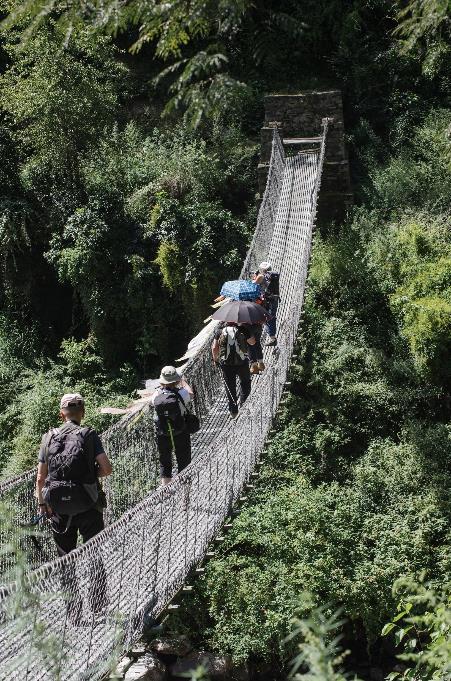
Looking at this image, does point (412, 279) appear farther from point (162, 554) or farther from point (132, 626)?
point (132, 626)

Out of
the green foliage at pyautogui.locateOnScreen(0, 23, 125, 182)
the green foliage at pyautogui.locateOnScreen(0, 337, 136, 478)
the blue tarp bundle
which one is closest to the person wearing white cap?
the blue tarp bundle

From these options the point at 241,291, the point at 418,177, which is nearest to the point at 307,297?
the point at 418,177

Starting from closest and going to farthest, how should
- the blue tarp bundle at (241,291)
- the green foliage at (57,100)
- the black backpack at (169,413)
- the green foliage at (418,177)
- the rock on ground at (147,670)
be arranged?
1. the black backpack at (169,413)
2. the blue tarp bundle at (241,291)
3. the rock on ground at (147,670)
4. the green foliage at (418,177)
5. the green foliage at (57,100)

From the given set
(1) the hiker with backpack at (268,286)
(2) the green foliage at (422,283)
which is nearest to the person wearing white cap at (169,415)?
(1) the hiker with backpack at (268,286)

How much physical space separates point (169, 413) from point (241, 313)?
1.30 metres

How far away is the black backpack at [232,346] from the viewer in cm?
615

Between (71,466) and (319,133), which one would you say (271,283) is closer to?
(71,466)

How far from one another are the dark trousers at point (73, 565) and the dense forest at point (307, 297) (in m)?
3.25

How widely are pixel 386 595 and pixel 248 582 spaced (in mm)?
1155

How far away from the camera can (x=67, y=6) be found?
3629 millimetres

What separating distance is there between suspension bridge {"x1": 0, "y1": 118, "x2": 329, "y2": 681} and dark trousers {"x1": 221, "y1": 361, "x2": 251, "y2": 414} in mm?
127

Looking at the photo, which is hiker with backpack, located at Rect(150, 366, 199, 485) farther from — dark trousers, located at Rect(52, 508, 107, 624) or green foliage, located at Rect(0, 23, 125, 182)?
green foliage, located at Rect(0, 23, 125, 182)

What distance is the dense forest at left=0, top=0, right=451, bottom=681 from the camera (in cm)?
786

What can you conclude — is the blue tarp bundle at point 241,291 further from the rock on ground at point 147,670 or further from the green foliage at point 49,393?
the green foliage at point 49,393
